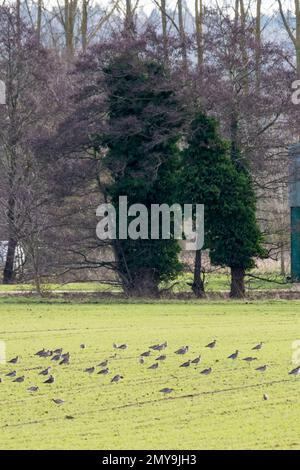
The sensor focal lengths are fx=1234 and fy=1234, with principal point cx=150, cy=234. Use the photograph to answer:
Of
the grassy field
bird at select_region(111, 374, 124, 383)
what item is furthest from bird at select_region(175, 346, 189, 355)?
bird at select_region(111, 374, 124, 383)

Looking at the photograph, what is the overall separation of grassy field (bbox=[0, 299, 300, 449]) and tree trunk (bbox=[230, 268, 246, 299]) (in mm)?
10751

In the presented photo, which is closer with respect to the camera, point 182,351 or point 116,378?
point 116,378

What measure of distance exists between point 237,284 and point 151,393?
2253 centimetres

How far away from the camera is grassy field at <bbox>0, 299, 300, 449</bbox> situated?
12.5 metres

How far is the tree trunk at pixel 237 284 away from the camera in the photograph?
37.8m

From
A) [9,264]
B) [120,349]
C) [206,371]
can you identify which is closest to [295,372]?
[206,371]

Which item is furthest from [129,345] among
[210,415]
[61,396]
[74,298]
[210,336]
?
[74,298]

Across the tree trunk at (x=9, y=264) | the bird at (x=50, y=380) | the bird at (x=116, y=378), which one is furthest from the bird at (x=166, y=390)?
the tree trunk at (x=9, y=264)

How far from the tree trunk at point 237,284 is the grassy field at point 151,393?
10.8m

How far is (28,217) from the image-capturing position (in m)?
39.3

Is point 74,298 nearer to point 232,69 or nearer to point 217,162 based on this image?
point 217,162

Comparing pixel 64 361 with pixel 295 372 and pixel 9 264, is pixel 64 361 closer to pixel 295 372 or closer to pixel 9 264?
pixel 295 372

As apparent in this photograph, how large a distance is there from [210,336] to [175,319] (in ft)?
15.6

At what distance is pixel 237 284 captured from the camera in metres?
37.8
